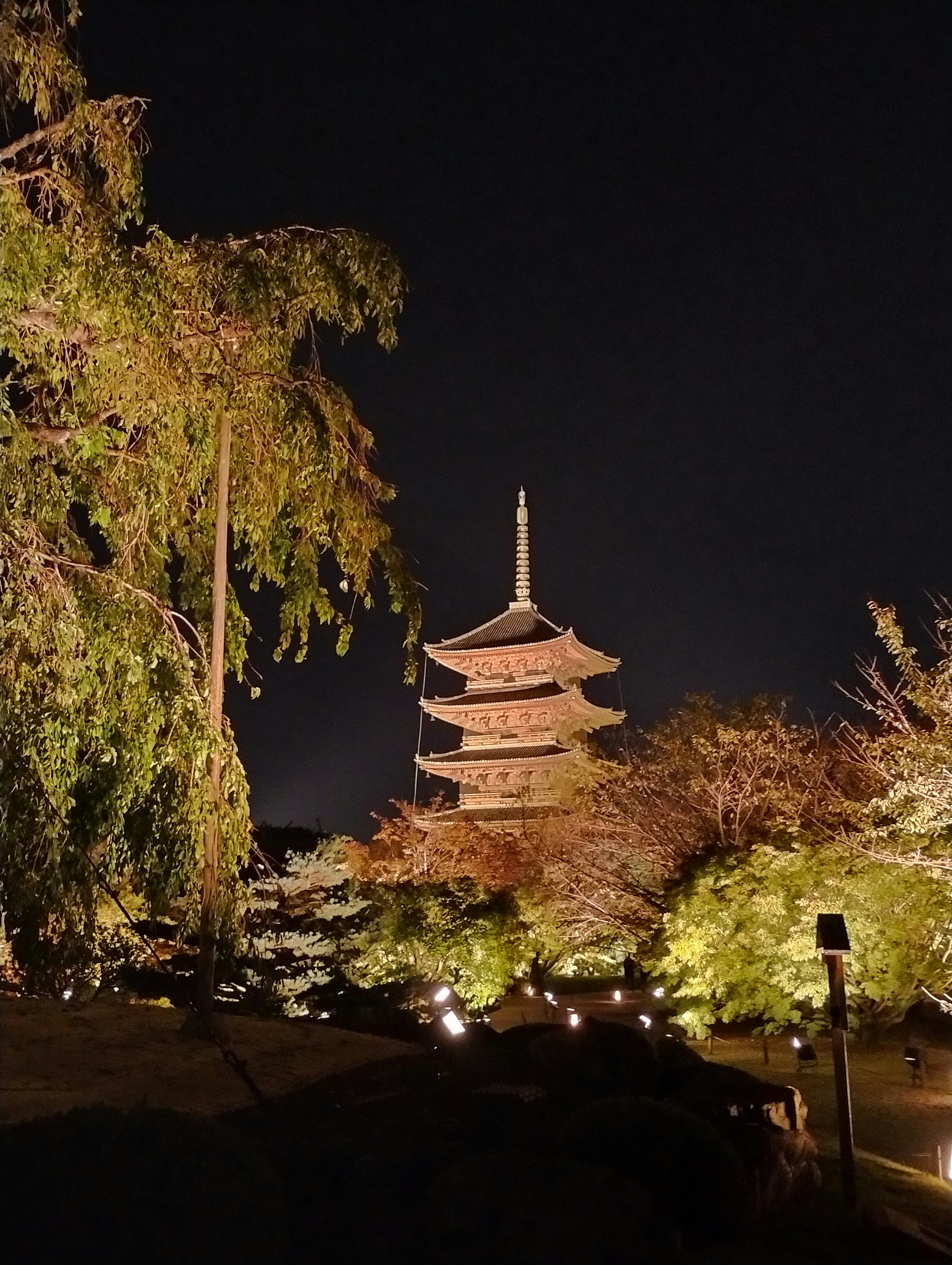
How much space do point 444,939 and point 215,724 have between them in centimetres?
904

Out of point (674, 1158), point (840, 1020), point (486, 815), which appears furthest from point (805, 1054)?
point (486, 815)

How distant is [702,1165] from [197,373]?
14.6 feet

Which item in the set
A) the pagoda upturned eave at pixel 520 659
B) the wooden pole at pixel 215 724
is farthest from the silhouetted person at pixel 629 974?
the wooden pole at pixel 215 724

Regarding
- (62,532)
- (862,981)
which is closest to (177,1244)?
(62,532)

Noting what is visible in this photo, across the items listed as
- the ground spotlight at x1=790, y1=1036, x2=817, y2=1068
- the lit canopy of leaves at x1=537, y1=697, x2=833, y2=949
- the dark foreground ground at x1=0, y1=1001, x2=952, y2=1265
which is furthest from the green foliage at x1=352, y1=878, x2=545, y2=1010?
the dark foreground ground at x1=0, y1=1001, x2=952, y2=1265

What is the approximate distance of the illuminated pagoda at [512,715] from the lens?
90.0ft

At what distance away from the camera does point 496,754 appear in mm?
28578

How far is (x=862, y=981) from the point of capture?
11555 millimetres

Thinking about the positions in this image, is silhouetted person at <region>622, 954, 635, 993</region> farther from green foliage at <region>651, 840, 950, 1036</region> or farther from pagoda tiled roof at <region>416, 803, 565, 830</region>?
green foliage at <region>651, 840, 950, 1036</region>

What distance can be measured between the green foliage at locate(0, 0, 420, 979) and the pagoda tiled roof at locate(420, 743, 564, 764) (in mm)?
21368

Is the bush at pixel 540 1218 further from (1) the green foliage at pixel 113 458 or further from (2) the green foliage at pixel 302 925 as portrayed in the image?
(2) the green foliage at pixel 302 925

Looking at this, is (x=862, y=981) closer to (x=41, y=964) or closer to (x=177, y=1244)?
(x=41, y=964)

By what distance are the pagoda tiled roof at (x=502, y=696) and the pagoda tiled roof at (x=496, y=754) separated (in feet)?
3.90

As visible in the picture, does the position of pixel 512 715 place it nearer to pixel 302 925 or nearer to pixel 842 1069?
pixel 302 925
